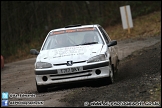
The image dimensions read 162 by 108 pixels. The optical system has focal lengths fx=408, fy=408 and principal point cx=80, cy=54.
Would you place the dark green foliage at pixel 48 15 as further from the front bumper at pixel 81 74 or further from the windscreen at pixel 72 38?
the front bumper at pixel 81 74

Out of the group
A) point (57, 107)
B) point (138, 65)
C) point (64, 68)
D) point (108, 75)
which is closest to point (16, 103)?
point (57, 107)

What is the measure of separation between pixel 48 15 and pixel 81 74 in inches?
1009

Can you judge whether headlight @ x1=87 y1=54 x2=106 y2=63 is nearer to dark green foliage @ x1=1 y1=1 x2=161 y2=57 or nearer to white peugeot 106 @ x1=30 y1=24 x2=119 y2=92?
white peugeot 106 @ x1=30 y1=24 x2=119 y2=92

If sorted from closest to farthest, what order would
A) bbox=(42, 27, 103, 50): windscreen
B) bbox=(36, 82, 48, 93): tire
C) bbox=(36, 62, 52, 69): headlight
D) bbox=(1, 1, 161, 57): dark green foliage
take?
bbox=(36, 62, 52, 69): headlight < bbox=(36, 82, 48, 93): tire < bbox=(42, 27, 103, 50): windscreen < bbox=(1, 1, 161, 57): dark green foliage

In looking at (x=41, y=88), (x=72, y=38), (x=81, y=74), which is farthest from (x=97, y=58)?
(x=72, y=38)

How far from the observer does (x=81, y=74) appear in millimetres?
9250

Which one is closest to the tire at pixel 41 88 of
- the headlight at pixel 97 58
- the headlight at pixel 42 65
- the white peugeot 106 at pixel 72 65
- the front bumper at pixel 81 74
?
the white peugeot 106 at pixel 72 65

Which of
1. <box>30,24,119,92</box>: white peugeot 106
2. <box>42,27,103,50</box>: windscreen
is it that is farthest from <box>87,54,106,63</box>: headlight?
<box>42,27,103,50</box>: windscreen

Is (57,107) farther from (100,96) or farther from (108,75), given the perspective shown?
(108,75)

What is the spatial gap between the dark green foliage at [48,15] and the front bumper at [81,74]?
21539 millimetres

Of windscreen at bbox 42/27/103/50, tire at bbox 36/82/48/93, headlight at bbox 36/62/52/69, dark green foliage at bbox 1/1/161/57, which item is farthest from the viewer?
dark green foliage at bbox 1/1/161/57

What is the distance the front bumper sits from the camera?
9.24 metres

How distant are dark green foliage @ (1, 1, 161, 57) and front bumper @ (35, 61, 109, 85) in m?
21.5

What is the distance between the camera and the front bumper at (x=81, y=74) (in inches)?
364
